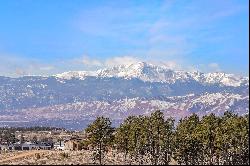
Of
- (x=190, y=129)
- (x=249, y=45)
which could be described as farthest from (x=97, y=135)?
(x=249, y=45)

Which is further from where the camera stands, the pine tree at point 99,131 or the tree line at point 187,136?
the pine tree at point 99,131

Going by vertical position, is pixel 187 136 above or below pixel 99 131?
below

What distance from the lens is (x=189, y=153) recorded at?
497 feet

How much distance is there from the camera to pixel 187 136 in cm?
14712

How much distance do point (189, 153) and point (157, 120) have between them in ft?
43.2

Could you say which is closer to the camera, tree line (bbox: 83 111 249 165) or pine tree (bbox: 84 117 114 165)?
tree line (bbox: 83 111 249 165)

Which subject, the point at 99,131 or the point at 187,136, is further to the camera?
the point at 99,131

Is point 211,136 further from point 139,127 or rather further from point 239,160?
point 139,127

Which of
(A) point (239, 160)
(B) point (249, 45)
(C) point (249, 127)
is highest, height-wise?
(B) point (249, 45)

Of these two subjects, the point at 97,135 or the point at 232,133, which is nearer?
the point at 232,133

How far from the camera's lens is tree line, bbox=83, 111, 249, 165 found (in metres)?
137

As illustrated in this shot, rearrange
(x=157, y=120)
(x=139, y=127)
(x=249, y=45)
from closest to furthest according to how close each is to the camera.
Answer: (x=249, y=45) → (x=157, y=120) → (x=139, y=127)

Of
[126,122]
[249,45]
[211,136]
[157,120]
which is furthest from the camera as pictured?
[126,122]

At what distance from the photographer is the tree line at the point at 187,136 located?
13712cm
